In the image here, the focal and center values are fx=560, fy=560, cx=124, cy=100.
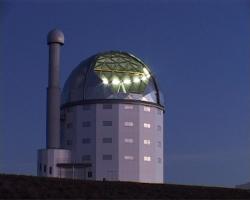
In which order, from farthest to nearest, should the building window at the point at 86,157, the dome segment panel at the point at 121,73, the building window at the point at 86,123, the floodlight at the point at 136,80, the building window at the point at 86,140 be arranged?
the floodlight at the point at 136,80, the dome segment panel at the point at 121,73, the building window at the point at 86,123, the building window at the point at 86,140, the building window at the point at 86,157

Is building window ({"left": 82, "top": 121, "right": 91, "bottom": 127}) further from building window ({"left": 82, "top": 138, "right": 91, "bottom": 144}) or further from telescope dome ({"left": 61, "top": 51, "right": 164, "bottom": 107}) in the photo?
telescope dome ({"left": 61, "top": 51, "right": 164, "bottom": 107})

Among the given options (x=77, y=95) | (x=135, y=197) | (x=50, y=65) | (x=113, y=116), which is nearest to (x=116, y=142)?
(x=113, y=116)

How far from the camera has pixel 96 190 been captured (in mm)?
26641

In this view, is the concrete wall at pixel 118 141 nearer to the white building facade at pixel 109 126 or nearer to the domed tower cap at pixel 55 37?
the white building facade at pixel 109 126

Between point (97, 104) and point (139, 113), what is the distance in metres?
4.41

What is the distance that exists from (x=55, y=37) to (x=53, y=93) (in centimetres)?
587

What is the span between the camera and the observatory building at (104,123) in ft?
183

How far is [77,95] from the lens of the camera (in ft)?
192

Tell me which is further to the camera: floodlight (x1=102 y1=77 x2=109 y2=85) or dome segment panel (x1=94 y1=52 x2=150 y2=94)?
dome segment panel (x1=94 y1=52 x2=150 y2=94)

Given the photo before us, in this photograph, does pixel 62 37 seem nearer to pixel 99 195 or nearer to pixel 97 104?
pixel 97 104

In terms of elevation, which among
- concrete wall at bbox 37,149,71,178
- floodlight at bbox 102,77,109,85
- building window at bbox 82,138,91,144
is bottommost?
concrete wall at bbox 37,149,71,178

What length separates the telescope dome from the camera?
2264 inches

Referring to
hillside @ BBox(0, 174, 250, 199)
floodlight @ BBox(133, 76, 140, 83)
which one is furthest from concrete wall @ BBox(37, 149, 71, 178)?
hillside @ BBox(0, 174, 250, 199)

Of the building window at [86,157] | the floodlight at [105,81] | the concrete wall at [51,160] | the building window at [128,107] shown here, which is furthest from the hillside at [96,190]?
the floodlight at [105,81]
